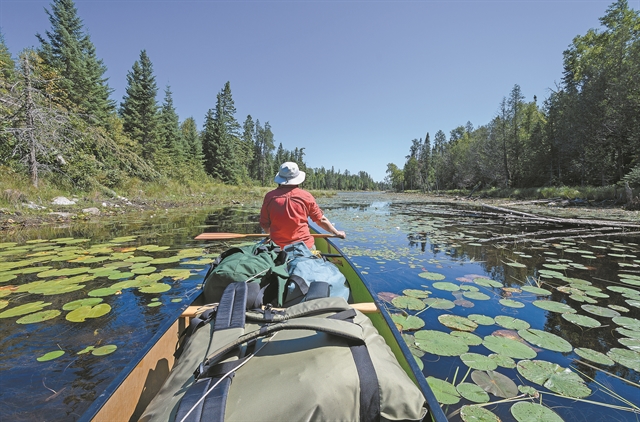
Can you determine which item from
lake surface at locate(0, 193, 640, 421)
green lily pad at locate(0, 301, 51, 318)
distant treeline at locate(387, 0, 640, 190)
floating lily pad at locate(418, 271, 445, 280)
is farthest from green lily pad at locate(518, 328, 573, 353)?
distant treeline at locate(387, 0, 640, 190)

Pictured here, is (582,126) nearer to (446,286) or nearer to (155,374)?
(446,286)

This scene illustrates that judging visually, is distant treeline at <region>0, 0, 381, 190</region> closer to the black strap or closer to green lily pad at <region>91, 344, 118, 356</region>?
green lily pad at <region>91, 344, 118, 356</region>

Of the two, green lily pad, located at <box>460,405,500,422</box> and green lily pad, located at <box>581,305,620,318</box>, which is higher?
green lily pad, located at <box>581,305,620,318</box>

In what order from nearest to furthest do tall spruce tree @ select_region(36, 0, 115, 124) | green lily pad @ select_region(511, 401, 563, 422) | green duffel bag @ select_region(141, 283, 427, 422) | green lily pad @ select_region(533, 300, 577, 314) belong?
green duffel bag @ select_region(141, 283, 427, 422), green lily pad @ select_region(511, 401, 563, 422), green lily pad @ select_region(533, 300, 577, 314), tall spruce tree @ select_region(36, 0, 115, 124)

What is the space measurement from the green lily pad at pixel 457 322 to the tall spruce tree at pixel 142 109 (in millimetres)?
28294

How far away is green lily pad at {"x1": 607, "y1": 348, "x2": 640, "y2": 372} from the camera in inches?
75.5

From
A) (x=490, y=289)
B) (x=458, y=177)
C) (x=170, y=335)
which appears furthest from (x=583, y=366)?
(x=458, y=177)

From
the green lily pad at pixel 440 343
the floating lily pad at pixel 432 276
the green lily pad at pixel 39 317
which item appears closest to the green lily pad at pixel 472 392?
the green lily pad at pixel 440 343

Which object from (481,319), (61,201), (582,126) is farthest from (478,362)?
(582,126)

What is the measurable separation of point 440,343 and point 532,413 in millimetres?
721

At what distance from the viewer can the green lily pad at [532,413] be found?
1.45m

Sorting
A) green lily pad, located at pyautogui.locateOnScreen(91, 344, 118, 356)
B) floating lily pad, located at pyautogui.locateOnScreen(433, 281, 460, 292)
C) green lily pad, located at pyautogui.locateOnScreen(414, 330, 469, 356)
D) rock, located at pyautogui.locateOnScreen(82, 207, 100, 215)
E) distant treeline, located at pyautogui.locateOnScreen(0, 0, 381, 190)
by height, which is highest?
distant treeline, located at pyautogui.locateOnScreen(0, 0, 381, 190)

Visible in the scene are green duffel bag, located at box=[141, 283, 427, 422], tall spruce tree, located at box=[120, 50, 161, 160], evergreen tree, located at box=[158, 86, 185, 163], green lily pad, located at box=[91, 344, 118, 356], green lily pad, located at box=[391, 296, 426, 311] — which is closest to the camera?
green duffel bag, located at box=[141, 283, 427, 422]

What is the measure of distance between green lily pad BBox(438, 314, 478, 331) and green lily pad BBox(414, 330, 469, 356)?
0.19 metres
